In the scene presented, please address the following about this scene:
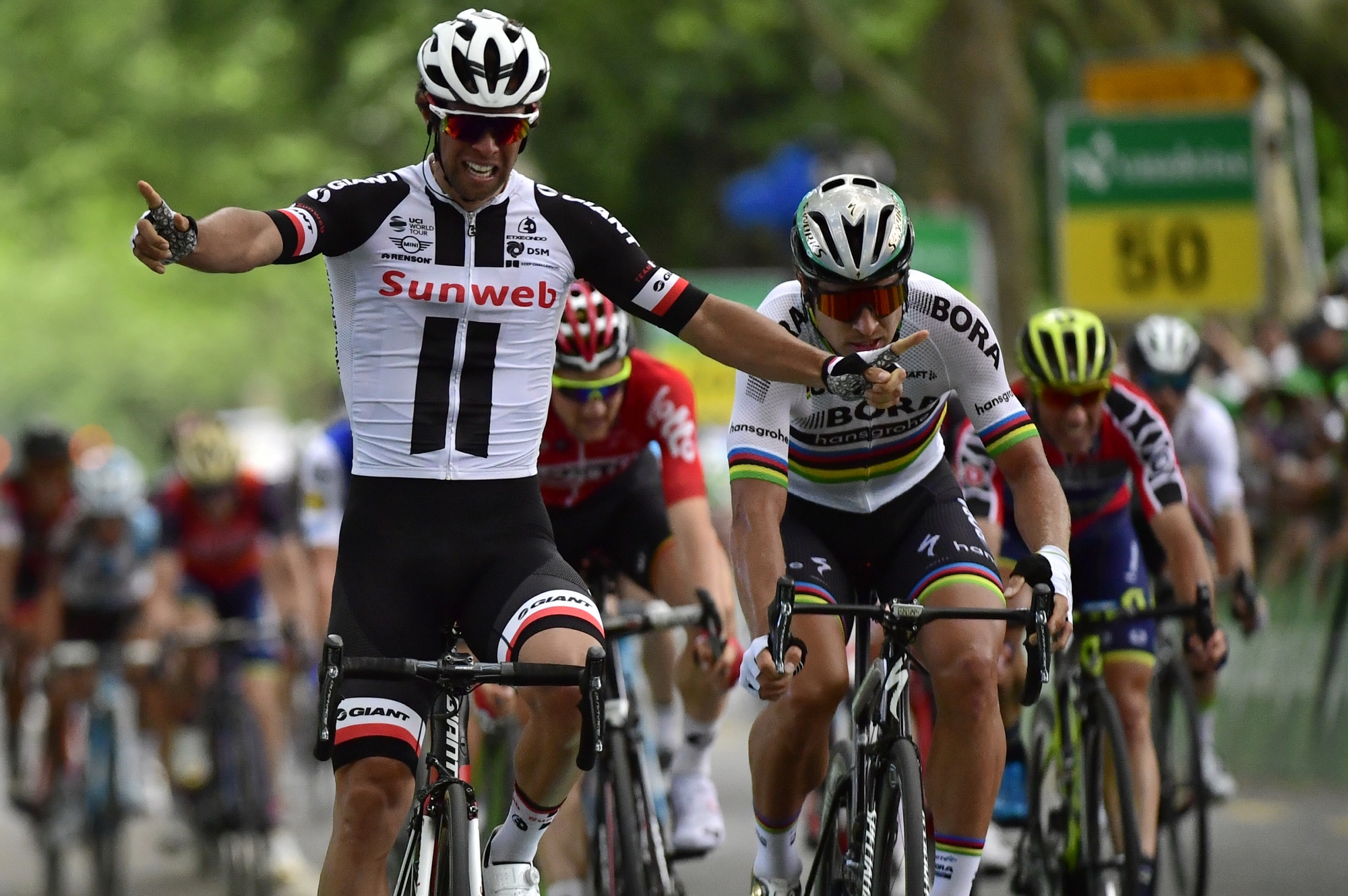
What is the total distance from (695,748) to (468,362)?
2.87 metres

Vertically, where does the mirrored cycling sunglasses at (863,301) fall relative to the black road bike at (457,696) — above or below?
above

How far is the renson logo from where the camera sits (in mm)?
5520

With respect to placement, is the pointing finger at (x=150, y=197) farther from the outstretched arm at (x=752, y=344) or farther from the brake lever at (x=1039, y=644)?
the brake lever at (x=1039, y=644)

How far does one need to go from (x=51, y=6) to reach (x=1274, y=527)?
15711 mm

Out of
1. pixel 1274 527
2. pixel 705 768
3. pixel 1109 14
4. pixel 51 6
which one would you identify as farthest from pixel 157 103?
pixel 705 768

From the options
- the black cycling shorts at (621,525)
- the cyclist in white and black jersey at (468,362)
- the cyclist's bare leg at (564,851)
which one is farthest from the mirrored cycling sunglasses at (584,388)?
the cyclist in white and black jersey at (468,362)

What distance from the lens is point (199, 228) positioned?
5.08 meters

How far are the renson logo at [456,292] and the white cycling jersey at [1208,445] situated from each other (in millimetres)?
4389

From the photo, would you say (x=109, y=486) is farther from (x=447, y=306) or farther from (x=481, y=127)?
(x=481, y=127)

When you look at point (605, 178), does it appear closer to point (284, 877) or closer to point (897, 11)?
point (897, 11)

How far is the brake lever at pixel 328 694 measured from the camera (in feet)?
16.5

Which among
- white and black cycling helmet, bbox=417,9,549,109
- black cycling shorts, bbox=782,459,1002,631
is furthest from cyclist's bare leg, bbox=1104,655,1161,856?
white and black cycling helmet, bbox=417,9,549,109

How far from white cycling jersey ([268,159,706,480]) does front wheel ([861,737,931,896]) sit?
1187 mm

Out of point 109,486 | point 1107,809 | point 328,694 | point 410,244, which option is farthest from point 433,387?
point 109,486
